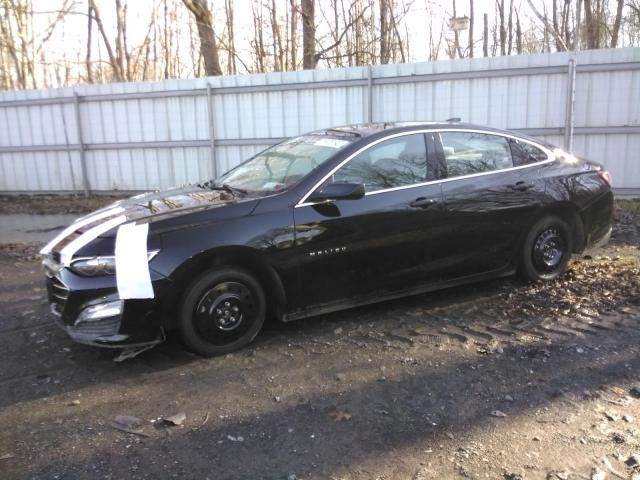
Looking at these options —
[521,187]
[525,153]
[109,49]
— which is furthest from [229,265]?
[109,49]

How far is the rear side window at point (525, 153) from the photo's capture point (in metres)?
5.27

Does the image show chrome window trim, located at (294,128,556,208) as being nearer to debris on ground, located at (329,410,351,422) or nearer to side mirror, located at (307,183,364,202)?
side mirror, located at (307,183,364,202)

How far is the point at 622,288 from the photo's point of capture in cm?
523

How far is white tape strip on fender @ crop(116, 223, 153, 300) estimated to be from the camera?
3727 millimetres

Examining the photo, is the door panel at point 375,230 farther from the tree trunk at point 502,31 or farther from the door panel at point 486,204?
the tree trunk at point 502,31

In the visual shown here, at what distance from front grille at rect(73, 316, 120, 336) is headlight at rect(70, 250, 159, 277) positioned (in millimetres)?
313

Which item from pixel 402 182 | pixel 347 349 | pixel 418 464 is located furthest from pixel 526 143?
pixel 418 464

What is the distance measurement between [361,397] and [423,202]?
1.84m

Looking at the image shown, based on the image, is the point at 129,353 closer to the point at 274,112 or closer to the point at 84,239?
the point at 84,239

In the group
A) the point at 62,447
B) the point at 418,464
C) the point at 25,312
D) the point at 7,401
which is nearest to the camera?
the point at 418,464

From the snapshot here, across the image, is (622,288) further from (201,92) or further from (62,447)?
(201,92)

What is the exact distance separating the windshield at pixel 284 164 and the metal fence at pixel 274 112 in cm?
544

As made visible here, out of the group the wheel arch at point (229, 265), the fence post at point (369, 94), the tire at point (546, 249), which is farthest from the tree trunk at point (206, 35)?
the wheel arch at point (229, 265)

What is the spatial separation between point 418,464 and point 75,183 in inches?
444
